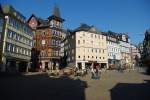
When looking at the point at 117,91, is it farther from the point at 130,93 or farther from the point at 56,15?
the point at 56,15

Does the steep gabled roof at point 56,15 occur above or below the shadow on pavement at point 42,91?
above

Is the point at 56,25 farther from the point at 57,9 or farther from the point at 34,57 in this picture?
the point at 34,57

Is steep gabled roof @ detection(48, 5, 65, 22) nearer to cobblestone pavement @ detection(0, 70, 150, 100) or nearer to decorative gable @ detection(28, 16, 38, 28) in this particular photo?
decorative gable @ detection(28, 16, 38, 28)

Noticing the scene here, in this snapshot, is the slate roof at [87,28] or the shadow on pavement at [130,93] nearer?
the shadow on pavement at [130,93]

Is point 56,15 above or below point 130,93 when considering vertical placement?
above

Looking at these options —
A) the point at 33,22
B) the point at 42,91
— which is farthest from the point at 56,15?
the point at 42,91

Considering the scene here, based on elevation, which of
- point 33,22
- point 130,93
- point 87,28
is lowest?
point 130,93

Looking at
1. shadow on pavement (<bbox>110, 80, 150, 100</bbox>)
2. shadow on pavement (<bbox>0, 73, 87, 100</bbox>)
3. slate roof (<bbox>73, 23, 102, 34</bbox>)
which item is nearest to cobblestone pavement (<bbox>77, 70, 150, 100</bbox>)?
shadow on pavement (<bbox>110, 80, 150, 100</bbox>)

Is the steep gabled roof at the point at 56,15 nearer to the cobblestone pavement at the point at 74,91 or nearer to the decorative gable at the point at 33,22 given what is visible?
the decorative gable at the point at 33,22

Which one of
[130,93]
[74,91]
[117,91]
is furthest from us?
[74,91]

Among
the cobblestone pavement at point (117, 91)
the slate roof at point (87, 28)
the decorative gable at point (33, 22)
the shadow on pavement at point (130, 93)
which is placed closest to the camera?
the shadow on pavement at point (130, 93)

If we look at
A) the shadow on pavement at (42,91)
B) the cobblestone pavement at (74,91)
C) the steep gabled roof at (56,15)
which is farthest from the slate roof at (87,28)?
the shadow on pavement at (42,91)

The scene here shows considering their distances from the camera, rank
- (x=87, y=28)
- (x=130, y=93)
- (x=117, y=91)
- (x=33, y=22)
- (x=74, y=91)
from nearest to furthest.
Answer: (x=130, y=93)
(x=117, y=91)
(x=74, y=91)
(x=33, y=22)
(x=87, y=28)

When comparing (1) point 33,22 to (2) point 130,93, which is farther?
(1) point 33,22
